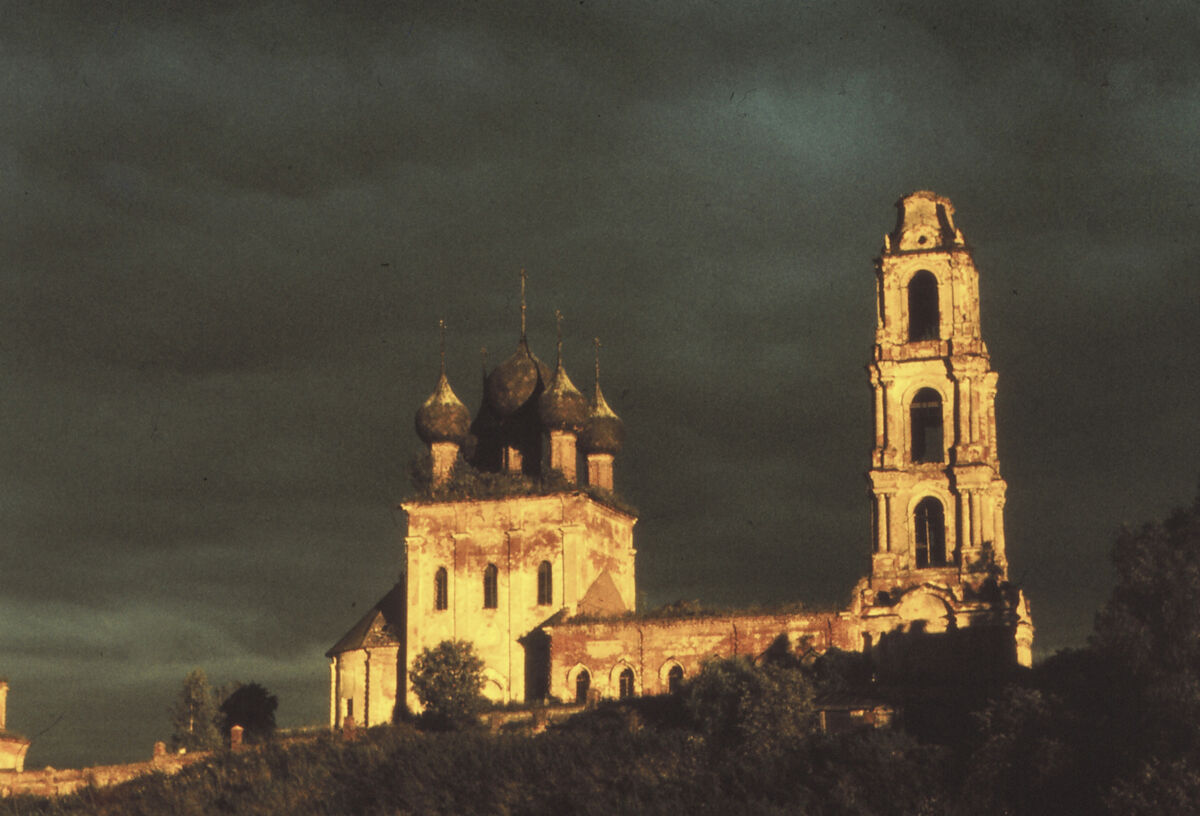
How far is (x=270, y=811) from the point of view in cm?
4484

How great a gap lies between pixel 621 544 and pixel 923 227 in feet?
40.6

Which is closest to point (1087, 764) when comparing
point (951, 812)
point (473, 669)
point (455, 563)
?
point (951, 812)

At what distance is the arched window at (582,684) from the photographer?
5024 cm

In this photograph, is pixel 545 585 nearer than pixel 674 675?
No

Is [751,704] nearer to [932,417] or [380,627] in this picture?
[932,417]

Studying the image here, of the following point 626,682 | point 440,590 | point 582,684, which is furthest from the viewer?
point 440,590

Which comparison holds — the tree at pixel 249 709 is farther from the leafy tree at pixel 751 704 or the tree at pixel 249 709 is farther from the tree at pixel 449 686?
the leafy tree at pixel 751 704

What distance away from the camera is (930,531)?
49656mm

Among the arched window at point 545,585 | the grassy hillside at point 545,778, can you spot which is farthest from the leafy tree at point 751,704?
the arched window at point 545,585

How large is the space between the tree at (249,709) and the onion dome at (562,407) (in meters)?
12.0

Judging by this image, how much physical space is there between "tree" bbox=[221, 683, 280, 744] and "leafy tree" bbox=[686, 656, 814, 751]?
17.6 meters

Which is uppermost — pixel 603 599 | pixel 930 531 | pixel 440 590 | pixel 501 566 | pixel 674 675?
pixel 930 531

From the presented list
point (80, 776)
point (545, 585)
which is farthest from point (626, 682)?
point (80, 776)

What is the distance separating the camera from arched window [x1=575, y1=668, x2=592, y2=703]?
50.2 meters
